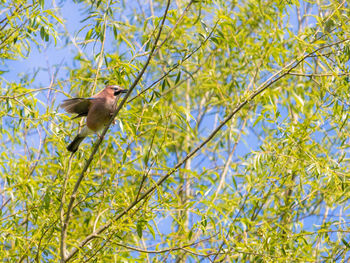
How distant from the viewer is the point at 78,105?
11.6ft

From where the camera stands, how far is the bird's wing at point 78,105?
10.9 feet

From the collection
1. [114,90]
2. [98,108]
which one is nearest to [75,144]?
[98,108]

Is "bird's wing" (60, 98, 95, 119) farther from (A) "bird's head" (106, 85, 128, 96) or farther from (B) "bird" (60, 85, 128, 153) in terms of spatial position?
(A) "bird's head" (106, 85, 128, 96)

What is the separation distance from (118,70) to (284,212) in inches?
70.0

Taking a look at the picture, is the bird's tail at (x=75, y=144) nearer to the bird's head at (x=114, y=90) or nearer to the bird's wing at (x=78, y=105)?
the bird's wing at (x=78, y=105)

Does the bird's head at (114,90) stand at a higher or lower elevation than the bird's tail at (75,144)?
higher

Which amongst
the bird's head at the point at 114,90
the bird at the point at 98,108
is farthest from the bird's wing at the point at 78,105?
the bird's head at the point at 114,90

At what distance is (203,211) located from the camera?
3.17m

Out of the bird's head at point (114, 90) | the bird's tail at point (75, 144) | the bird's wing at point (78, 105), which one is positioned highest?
the bird's head at point (114, 90)

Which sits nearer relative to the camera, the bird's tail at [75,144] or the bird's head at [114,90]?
the bird's tail at [75,144]

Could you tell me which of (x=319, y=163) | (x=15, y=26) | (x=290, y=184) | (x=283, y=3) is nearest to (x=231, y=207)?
(x=290, y=184)

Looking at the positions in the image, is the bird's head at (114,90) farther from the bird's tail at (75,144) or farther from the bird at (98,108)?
the bird's tail at (75,144)

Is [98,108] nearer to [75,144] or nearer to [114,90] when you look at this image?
[114,90]

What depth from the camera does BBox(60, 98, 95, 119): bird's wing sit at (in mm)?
3315
